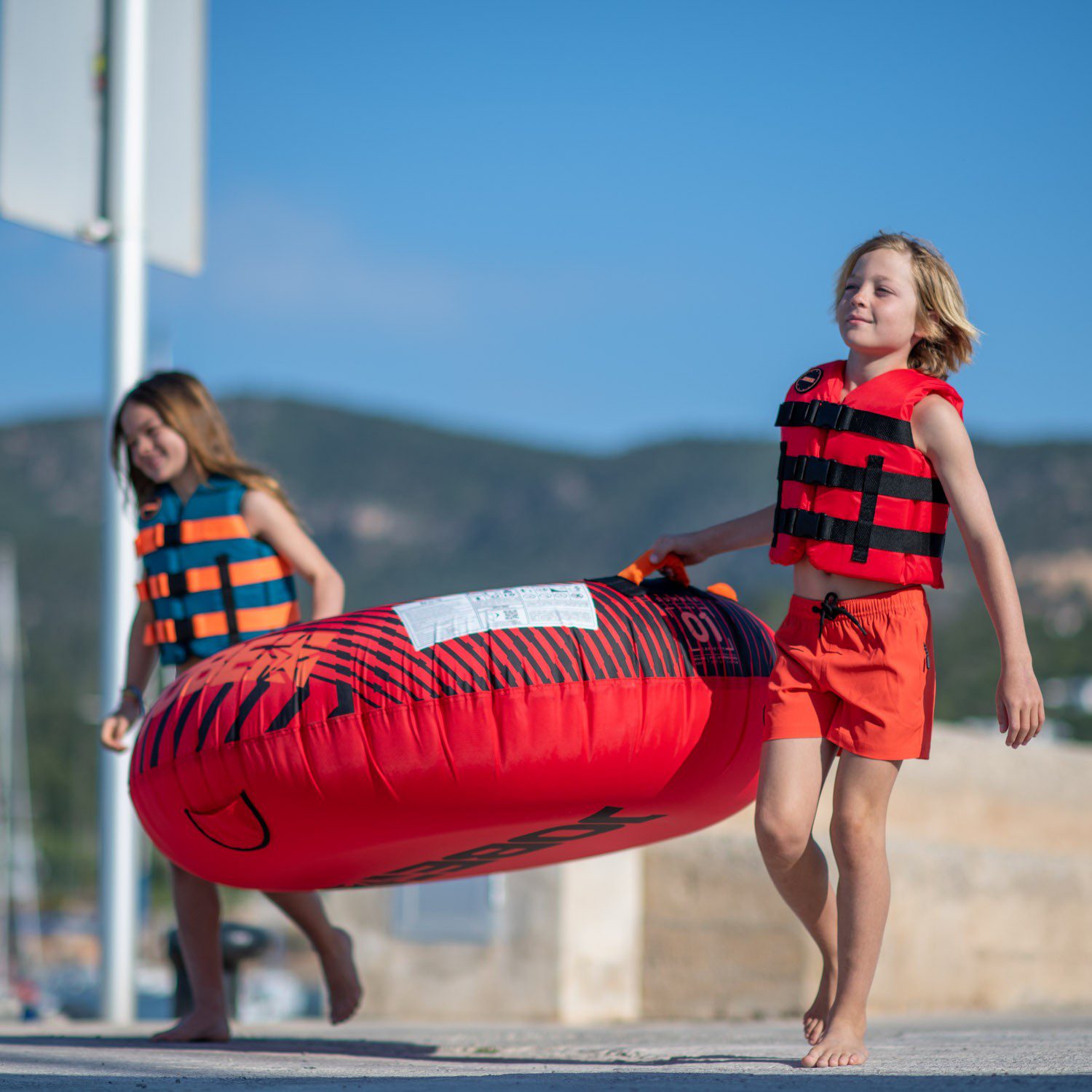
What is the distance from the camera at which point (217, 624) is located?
4.05 metres

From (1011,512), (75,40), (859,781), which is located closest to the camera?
(859,781)

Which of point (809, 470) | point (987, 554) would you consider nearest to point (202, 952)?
point (809, 470)

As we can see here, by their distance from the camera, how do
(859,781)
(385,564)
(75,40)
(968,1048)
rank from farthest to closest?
(385,564) → (75,40) → (968,1048) → (859,781)

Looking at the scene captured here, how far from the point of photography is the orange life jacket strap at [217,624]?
13.3 feet

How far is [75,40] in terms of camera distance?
6.28 metres

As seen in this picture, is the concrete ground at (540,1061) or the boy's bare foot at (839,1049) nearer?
the concrete ground at (540,1061)

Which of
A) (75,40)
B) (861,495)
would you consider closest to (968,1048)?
(861,495)

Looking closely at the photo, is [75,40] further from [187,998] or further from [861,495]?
[861,495]

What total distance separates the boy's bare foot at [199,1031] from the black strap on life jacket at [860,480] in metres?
2.31

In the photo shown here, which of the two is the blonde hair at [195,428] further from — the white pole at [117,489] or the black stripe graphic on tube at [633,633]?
the white pole at [117,489]

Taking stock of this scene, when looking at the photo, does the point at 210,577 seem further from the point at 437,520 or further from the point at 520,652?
the point at 437,520

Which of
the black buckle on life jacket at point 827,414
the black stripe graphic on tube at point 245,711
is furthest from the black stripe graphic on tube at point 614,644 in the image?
the black stripe graphic on tube at point 245,711

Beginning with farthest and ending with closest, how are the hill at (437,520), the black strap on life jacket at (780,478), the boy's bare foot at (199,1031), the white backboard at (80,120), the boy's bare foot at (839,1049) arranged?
the hill at (437,520), the white backboard at (80,120), the boy's bare foot at (199,1031), the black strap on life jacket at (780,478), the boy's bare foot at (839,1049)

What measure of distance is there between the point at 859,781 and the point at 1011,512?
2564 inches
